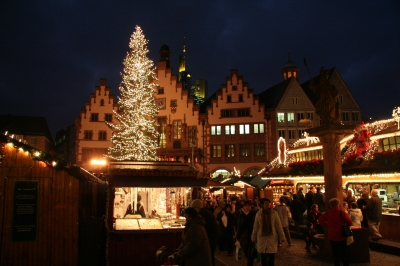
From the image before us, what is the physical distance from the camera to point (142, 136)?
31.1 metres

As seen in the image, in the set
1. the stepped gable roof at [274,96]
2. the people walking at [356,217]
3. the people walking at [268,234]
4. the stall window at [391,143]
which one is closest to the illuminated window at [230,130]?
the stepped gable roof at [274,96]

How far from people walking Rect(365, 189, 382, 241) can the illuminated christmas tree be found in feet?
64.0

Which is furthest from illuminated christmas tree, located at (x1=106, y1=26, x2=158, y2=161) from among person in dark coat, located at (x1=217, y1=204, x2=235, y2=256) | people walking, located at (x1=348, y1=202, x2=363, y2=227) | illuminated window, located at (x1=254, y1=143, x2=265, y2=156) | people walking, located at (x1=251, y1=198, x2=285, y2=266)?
people walking, located at (x1=251, y1=198, x2=285, y2=266)

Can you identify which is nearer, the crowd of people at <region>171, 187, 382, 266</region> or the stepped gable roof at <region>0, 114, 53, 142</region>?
the crowd of people at <region>171, 187, 382, 266</region>

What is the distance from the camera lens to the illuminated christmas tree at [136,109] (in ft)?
101

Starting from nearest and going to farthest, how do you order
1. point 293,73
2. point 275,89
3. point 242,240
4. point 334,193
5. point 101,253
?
point 242,240 < point 101,253 < point 334,193 < point 275,89 < point 293,73

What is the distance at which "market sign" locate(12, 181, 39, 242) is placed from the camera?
1055 centimetres

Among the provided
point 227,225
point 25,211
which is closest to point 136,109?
point 227,225

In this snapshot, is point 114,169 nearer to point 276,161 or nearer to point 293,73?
point 276,161

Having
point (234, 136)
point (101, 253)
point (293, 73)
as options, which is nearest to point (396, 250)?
point (101, 253)

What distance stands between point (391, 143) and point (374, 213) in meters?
4.84

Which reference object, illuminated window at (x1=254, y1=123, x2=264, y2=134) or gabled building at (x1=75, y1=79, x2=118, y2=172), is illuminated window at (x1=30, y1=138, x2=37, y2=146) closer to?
gabled building at (x1=75, y1=79, x2=118, y2=172)

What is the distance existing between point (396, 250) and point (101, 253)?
8.91 m

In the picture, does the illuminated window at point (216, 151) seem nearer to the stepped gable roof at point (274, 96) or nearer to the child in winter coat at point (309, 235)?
the stepped gable roof at point (274, 96)
